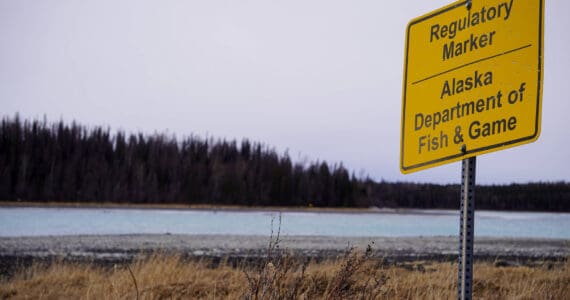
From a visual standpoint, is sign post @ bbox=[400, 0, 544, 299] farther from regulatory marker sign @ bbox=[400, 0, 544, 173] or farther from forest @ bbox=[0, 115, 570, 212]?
forest @ bbox=[0, 115, 570, 212]

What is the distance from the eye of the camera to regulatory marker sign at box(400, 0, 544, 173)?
242 cm

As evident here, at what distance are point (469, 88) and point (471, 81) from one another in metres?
0.03

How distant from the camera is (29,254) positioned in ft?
49.3

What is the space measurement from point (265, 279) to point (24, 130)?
84.8m

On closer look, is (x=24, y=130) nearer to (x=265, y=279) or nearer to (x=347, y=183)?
(x=347, y=183)

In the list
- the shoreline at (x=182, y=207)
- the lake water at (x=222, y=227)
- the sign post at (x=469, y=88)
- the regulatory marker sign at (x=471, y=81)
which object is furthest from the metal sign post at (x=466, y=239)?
the shoreline at (x=182, y=207)

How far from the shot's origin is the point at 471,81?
2.62 m

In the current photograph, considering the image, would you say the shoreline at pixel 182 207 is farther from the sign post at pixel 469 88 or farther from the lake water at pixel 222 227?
the sign post at pixel 469 88

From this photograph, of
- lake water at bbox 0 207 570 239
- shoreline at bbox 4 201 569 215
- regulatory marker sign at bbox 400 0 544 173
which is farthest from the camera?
shoreline at bbox 4 201 569 215

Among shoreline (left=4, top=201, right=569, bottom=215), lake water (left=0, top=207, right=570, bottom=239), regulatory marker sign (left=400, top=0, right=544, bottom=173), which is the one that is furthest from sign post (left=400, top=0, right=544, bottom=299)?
shoreline (left=4, top=201, right=569, bottom=215)

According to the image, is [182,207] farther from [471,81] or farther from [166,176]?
[471,81]

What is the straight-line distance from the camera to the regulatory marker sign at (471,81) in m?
2.42

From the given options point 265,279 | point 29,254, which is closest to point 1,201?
point 29,254

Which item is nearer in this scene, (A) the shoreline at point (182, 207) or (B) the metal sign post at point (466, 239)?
(B) the metal sign post at point (466, 239)
